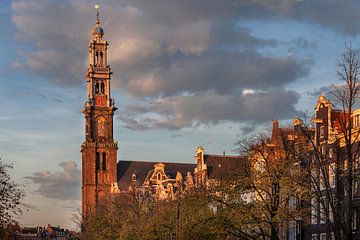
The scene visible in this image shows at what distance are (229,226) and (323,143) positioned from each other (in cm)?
1457

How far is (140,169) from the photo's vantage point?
647 feet

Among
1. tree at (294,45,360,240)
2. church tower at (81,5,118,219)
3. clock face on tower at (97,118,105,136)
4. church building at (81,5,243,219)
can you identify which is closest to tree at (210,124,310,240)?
tree at (294,45,360,240)

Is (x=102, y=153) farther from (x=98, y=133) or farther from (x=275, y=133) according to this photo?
(x=275, y=133)

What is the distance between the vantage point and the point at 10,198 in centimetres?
4338

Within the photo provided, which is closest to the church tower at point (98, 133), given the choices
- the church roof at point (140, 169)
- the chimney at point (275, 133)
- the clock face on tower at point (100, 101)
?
the clock face on tower at point (100, 101)

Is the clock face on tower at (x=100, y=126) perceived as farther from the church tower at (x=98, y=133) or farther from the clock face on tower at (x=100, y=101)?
the clock face on tower at (x=100, y=101)

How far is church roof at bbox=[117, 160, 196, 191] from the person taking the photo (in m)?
193

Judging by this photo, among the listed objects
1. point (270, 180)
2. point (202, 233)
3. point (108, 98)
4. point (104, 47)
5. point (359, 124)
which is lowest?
point (202, 233)

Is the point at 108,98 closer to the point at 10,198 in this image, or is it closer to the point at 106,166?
the point at 106,166

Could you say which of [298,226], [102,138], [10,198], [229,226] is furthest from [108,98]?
[10,198]

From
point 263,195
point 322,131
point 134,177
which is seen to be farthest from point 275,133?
point 134,177

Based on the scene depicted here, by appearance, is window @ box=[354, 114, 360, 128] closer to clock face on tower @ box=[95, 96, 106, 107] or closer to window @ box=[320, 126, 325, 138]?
window @ box=[320, 126, 325, 138]

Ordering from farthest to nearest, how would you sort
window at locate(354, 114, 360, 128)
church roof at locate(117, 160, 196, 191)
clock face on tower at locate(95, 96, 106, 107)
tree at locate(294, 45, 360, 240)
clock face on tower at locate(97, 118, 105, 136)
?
clock face on tower at locate(95, 96, 106, 107), church roof at locate(117, 160, 196, 191), clock face on tower at locate(97, 118, 105, 136), window at locate(354, 114, 360, 128), tree at locate(294, 45, 360, 240)

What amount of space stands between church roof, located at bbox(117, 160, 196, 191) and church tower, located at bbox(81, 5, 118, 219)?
386cm
